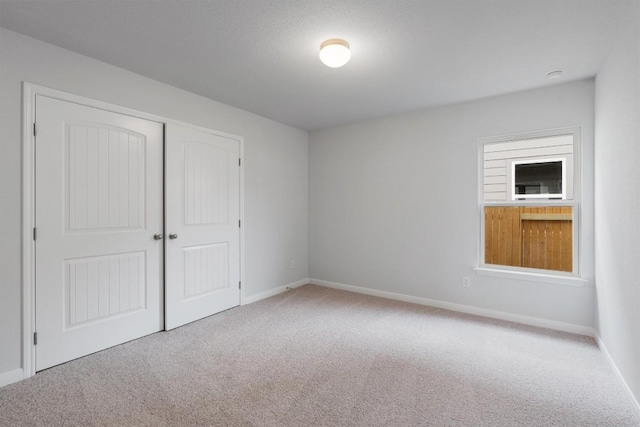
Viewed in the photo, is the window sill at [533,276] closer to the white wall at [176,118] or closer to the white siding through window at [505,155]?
the white siding through window at [505,155]

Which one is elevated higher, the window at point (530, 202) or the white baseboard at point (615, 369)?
the window at point (530, 202)

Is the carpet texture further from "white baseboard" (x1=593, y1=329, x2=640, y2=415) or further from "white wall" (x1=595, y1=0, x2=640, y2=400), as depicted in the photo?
"white wall" (x1=595, y1=0, x2=640, y2=400)

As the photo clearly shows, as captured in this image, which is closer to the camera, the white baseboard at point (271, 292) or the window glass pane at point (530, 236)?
the window glass pane at point (530, 236)

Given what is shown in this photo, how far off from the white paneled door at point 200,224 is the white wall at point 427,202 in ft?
5.15

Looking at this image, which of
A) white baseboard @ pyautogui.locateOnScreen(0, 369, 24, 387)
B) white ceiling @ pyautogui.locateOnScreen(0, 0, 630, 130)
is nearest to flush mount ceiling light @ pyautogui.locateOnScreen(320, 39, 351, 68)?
white ceiling @ pyautogui.locateOnScreen(0, 0, 630, 130)

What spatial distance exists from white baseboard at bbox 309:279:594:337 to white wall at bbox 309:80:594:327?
0.18 feet

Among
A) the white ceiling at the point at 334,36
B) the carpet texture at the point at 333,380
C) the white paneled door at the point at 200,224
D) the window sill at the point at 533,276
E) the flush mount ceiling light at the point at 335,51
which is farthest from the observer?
the white paneled door at the point at 200,224

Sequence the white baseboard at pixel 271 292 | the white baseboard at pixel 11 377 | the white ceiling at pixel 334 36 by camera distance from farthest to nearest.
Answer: the white baseboard at pixel 271 292, the white baseboard at pixel 11 377, the white ceiling at pixel 334 36

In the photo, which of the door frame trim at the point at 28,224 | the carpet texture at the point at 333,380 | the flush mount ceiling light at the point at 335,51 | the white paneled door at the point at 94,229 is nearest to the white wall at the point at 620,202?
the carpet texture at the point at 333,380

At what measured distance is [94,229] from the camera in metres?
2.66

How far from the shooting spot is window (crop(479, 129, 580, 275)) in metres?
3.25

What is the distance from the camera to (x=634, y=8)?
191 centimetres

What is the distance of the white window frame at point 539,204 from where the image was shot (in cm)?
315

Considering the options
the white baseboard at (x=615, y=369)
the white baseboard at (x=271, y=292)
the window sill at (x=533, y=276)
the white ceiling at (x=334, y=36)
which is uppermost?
the white ceiling at (x=334, y=36)
